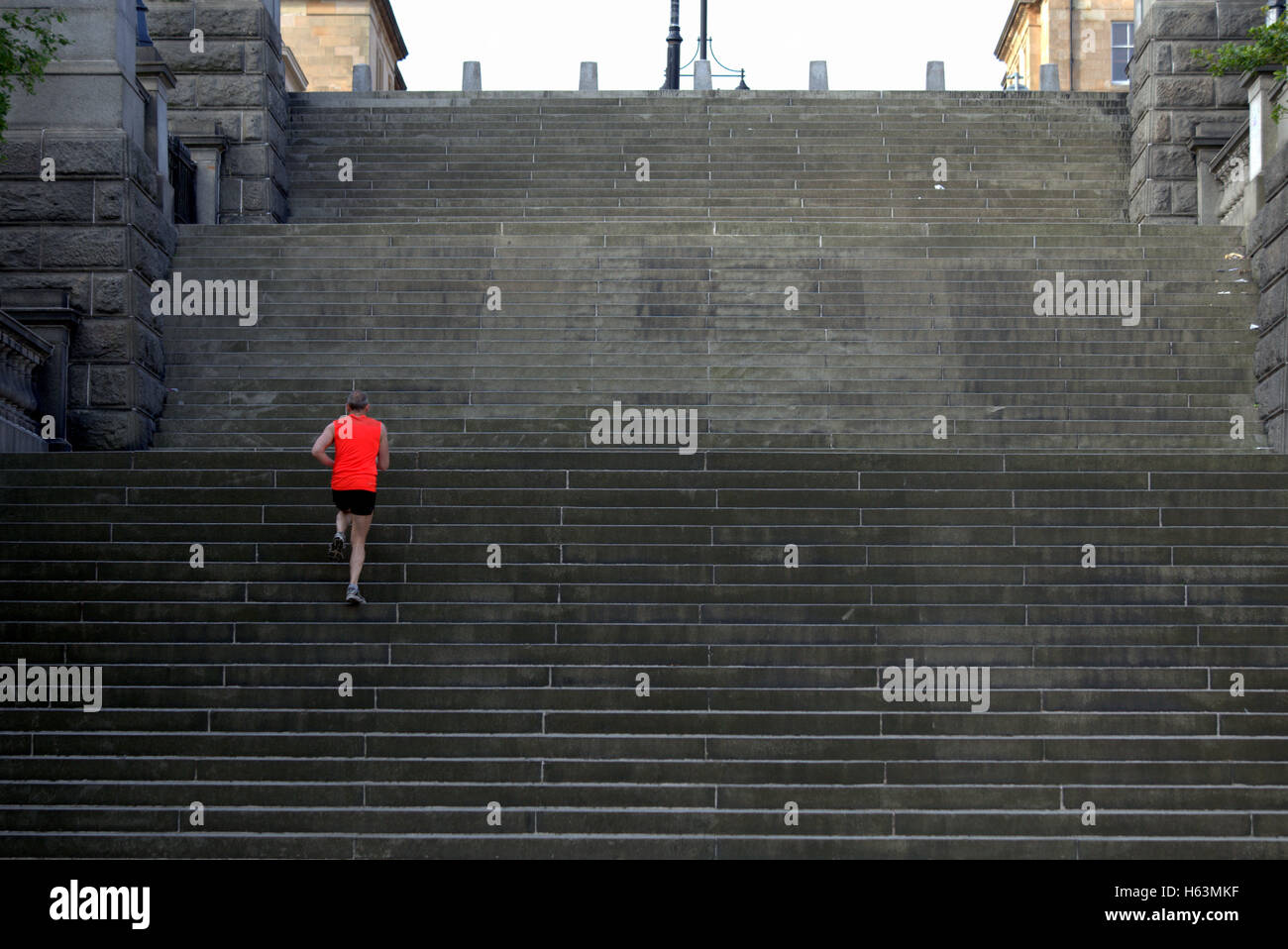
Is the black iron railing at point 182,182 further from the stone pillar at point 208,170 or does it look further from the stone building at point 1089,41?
the stone building at point 1089,41

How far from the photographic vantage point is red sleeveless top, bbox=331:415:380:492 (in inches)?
499

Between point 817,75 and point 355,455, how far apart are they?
16504 mm

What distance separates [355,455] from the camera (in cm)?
1268

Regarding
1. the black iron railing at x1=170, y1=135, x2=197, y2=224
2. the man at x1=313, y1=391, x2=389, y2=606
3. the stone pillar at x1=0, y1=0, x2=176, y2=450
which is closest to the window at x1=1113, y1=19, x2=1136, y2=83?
the black iron railing at x1=170, y1=135, x2=197, y2=224

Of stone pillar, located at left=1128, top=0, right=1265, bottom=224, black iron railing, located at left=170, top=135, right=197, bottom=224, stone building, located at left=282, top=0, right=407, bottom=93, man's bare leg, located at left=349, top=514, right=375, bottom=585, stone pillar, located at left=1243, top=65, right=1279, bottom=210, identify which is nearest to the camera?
man's bare leg, located at left=349, top=514, right=375, bottom=585

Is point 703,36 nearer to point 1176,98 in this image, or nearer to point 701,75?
point 701,75

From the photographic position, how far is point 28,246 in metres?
17.5

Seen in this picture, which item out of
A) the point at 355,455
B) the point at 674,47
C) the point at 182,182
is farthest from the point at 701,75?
the point at 355,455

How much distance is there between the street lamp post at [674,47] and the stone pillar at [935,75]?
8.75 meters

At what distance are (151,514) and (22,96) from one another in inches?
249

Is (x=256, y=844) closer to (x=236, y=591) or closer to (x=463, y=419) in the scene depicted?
(x=236, y=591)

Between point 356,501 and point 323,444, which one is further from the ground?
point 323,444

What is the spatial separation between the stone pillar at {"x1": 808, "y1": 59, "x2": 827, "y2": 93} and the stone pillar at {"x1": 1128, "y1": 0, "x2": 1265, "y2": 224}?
5367 mm

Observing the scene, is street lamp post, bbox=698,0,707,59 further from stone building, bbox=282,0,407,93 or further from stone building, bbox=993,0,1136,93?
stone building, bbox=993,0,1136,93
